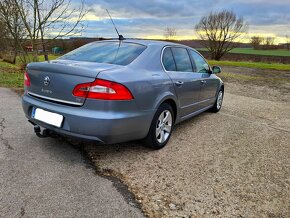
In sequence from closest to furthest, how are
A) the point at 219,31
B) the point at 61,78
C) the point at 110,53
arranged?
the point at 61,78 < the point at 110,53 < the point at 219,31

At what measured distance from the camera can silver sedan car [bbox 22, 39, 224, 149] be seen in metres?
3.13

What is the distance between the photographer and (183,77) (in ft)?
14.8

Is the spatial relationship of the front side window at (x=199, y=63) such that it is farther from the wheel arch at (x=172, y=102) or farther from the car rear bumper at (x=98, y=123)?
the car rear bumper at (x=98, y=123)

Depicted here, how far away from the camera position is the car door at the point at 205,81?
528 cm

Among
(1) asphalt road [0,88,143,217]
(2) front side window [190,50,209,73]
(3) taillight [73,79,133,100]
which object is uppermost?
(2) front side window [190,50,209,73]

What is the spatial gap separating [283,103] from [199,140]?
16.7ft

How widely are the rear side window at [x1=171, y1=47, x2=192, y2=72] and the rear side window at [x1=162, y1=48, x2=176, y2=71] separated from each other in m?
0.13

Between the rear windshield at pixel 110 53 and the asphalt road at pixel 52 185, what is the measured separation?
1261mm

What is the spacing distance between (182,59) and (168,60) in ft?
1.91

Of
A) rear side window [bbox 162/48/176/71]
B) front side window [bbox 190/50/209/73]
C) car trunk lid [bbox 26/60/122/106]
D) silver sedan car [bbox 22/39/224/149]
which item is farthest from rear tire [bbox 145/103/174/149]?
front side window [bbox 190/50/209/73]

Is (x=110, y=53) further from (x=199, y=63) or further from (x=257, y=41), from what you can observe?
(x=257, y=41)

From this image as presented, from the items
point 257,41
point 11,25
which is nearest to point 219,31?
point 257,41

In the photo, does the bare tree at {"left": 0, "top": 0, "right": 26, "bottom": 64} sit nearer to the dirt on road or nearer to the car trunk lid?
the car trunk lid

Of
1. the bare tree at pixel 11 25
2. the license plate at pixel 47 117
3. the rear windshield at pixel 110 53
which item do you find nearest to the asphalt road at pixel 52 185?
the license plate at pixel 47 117
